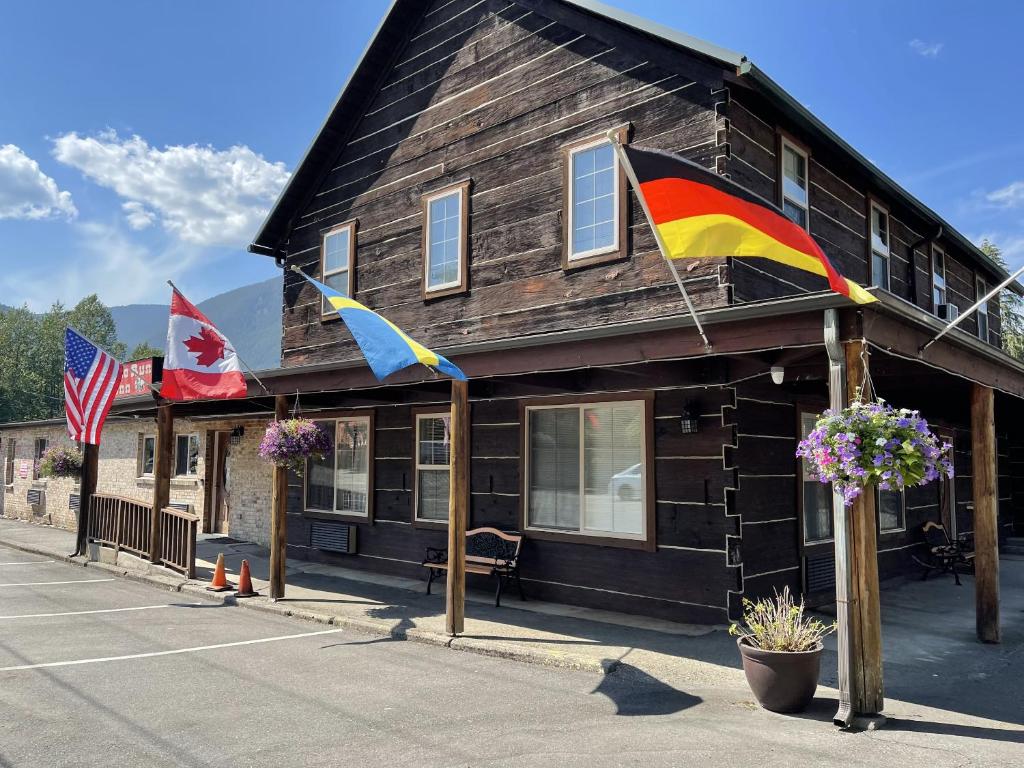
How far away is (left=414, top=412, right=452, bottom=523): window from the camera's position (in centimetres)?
1179

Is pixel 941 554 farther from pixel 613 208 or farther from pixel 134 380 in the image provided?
pixel 134 380

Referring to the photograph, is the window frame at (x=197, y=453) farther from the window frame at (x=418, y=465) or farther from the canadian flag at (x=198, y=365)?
the window frame at (x=418, y=465)

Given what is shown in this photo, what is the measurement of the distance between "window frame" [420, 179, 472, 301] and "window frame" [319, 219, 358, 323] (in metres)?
1.94

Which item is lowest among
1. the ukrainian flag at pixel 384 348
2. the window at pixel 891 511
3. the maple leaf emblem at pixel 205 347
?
the window at pixel 891 511

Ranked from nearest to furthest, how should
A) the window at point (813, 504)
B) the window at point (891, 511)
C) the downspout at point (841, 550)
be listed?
the downspout at point (841, 550), the window at point (813, 504), the window at point (891, 511)

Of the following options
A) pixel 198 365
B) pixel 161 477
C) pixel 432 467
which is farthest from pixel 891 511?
pixel 161 477

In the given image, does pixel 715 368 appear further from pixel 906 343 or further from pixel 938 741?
pixel 938 741

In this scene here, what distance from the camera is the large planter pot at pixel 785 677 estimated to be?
5605 millimetres

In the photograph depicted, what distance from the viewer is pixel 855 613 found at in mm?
5562

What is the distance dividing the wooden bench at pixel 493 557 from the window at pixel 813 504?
3785 millimetres

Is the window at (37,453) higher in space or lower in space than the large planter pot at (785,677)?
higher

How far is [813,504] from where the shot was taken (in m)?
9.94

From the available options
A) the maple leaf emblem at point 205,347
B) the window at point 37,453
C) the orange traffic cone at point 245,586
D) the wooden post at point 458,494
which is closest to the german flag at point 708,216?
the wooden post at point 458,494

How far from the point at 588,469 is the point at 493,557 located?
74.8 inches
